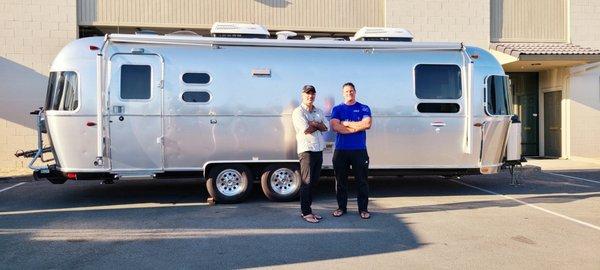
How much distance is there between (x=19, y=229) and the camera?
21.2 feet

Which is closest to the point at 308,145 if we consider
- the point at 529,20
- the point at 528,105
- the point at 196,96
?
the point at 196,96

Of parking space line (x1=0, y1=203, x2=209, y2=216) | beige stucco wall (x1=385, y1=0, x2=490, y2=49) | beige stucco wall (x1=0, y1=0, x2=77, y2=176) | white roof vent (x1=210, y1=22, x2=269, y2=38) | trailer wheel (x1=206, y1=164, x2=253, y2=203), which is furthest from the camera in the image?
beige stucco wall (x1=385, y1=0, x2=490, y2=49)

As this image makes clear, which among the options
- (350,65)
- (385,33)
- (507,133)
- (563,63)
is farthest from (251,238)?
(563,63)

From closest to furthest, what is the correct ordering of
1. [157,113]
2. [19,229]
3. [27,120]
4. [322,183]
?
[19,229]
[157,113]
[322,183]
[27,120]

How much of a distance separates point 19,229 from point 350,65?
5.46 metres

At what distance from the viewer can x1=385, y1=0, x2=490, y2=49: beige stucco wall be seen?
48.8 ft

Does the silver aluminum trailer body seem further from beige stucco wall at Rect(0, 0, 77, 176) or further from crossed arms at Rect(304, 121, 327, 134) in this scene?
beige stucco wall at Rect(0, 0, 77, 176)

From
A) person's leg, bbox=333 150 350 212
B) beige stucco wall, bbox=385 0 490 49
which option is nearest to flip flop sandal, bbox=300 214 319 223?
person's leg, bbox=333 150 350 212

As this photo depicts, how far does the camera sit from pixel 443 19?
15.1m

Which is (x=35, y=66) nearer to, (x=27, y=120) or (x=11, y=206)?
(x=27, y=120)

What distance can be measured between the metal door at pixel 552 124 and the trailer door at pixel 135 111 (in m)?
13.6

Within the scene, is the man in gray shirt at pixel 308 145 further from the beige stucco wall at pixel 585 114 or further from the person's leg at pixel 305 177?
the beige stucco wall at pixel 585 114

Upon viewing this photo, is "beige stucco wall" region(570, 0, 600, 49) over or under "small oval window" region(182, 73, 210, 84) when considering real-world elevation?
over

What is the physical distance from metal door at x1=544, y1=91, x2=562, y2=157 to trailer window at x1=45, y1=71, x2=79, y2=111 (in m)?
14.7
